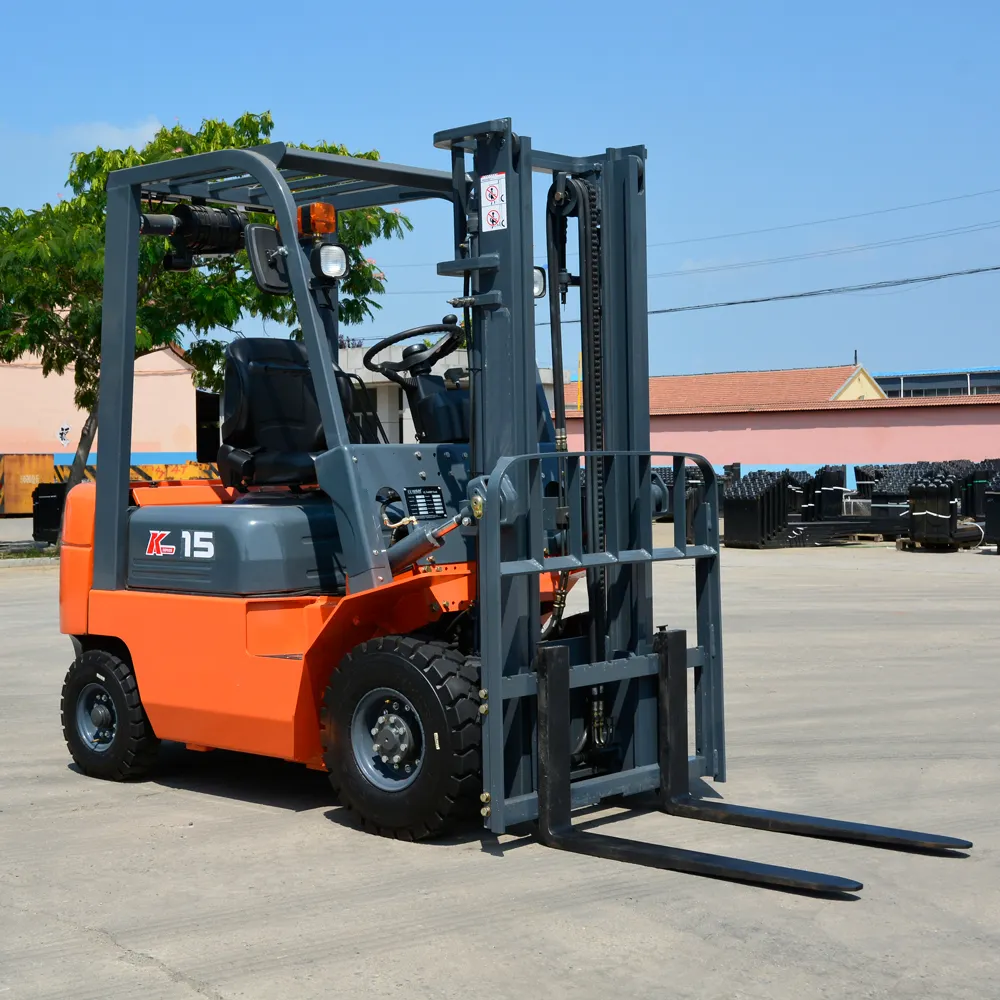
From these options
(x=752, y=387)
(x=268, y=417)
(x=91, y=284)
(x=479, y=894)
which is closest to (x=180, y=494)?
(x=268, y=417)

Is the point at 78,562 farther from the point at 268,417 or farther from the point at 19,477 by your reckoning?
→ the point at 19,477

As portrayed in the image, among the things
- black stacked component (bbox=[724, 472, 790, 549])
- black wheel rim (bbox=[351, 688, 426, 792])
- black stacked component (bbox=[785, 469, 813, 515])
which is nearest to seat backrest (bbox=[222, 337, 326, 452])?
black wheel rim (bbox=[351, 688, 426, 792])

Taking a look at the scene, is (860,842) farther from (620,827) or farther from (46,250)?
(46,250)

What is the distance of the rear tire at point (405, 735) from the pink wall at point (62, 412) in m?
38.0

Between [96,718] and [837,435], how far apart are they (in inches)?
1521

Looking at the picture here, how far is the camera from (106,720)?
7.66 metres

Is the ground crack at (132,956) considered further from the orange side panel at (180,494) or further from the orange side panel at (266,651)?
the orange side panel at (180,494)

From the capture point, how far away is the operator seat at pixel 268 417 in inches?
276

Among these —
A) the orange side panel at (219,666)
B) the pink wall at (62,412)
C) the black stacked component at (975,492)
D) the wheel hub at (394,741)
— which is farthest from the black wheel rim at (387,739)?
the pink wall at (62,412)

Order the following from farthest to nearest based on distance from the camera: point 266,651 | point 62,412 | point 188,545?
1. point 62,412
2. point 188,545
3. point 266,651

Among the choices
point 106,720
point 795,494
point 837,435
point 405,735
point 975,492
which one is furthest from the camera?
point 837,435

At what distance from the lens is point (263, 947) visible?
4.86m

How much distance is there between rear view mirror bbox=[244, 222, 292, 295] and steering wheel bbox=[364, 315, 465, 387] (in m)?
0.55

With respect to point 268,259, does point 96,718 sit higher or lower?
lower
